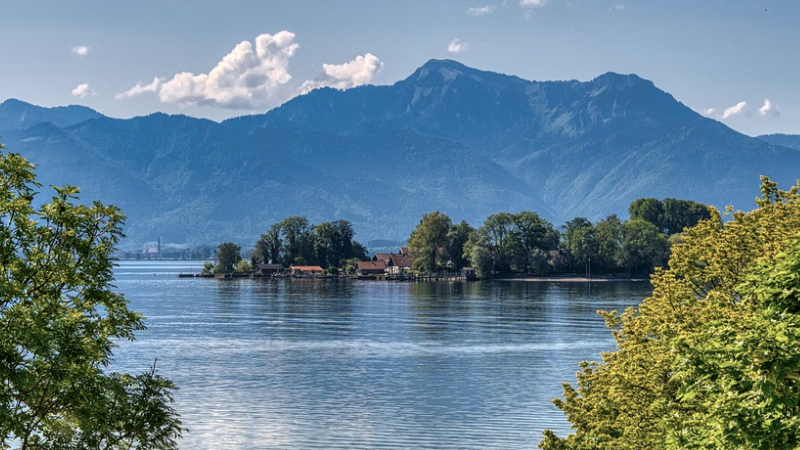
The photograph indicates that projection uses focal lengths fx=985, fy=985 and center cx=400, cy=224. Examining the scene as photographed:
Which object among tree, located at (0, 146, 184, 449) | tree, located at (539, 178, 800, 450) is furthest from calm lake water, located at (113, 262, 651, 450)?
tree, located at (0, 146, 184, 449)

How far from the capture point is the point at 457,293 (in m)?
196

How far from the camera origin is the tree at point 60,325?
2181cm

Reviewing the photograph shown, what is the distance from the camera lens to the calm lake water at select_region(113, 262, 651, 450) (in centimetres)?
5459

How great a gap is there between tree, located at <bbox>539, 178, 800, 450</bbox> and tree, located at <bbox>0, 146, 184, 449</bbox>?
518 inches

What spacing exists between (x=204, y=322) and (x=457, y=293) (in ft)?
259

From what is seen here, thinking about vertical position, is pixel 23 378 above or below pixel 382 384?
above

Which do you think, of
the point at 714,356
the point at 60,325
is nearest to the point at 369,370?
the point at 60,325

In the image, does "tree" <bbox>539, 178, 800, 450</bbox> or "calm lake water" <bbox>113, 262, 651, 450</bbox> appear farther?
"calm lake water" <bbox>113, 262, 651, 450</bbox>

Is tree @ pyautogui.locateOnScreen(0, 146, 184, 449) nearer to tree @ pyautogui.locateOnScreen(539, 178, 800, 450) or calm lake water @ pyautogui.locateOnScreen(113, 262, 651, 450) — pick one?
tree @ pyautogui.locateOnScreen(539, 178, 800, 450)

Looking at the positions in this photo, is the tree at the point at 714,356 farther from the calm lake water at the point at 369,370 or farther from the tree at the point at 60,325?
the calm lake water at the point at 369,370

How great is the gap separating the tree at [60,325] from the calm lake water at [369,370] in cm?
2725

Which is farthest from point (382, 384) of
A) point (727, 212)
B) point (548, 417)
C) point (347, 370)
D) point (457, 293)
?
point (457, 293)

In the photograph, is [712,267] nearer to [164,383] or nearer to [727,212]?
[727,212]

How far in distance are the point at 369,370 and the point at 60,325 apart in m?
58.2
